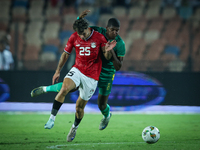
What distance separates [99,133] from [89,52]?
2.12 m

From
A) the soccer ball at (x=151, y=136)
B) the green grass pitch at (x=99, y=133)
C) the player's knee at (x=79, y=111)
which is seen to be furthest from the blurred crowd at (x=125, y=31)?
the soccer ball at (x=151, y=136)

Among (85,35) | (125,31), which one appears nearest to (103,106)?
(85,35)

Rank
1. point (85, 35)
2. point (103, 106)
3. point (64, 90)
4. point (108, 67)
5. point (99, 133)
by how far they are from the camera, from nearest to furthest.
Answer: point (64, 90) → point (85, 35) → point (108, 67) → point (103, 106) → point (99, 133)

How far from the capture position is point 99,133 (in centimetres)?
638

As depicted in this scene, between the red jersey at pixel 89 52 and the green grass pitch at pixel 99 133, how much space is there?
1260mm

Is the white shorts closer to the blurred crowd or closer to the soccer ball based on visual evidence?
the soccer ball

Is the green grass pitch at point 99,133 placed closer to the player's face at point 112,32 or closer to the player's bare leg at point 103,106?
Result: the player's bare leg at point 103,106

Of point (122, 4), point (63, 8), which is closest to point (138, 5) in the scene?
point (122, 4)

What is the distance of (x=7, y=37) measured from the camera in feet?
35.1

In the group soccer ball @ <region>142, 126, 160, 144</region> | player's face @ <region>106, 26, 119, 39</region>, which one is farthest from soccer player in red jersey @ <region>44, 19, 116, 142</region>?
soccer ball @ <region>142, 126, 160, 144</region>

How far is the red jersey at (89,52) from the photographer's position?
505cm

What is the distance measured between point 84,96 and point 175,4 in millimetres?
10505

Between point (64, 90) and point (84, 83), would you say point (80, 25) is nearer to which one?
point (84, 83)

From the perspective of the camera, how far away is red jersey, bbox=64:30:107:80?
5047 millimetres
